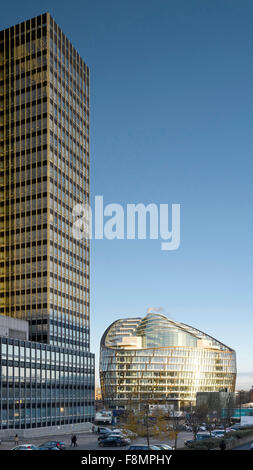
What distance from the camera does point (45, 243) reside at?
160m

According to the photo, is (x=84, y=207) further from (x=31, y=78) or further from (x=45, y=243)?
(x=31, y=78)

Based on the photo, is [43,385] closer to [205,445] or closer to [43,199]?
[43,199]

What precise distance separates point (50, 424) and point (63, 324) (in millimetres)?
30794

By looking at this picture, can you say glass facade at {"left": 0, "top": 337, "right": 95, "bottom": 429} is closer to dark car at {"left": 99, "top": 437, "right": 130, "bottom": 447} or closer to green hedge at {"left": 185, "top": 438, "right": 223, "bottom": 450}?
dark car at {"left": 99, "top": 437, "right": 130, "bottom": 447}

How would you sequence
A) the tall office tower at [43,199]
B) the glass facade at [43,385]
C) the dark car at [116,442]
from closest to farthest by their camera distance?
the dark car at [116,442], the glass facade at [43,385], the tall office tower at [43,199]

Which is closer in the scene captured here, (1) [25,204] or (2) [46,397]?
(2) [46,397]

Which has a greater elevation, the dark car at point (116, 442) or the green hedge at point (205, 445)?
the green hedge at point (205, 445)

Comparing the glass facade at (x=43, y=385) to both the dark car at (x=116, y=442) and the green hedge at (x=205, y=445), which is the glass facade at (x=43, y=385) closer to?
the dark car at (x=116, y=442)

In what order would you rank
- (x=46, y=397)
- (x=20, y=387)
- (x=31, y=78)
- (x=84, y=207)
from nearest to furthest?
(x=20, y=387) < (x=46, y=397) < (x=31, y=78) < (x=84, y=207)

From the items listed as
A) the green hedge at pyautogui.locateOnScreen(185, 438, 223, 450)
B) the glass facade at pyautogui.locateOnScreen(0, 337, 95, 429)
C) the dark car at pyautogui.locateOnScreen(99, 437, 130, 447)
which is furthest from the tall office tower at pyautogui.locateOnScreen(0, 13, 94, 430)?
the green hedge at pyautogui.locateOnScreen(185, 438, 223, 450)

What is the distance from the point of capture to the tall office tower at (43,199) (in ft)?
524

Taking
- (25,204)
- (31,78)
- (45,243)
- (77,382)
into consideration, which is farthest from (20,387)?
(31,78)

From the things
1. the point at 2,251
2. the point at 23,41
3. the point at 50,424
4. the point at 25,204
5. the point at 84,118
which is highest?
the point at 23,41

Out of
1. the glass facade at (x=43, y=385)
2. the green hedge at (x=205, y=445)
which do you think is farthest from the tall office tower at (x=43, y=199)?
the green hedge at (x=205, y=445)
